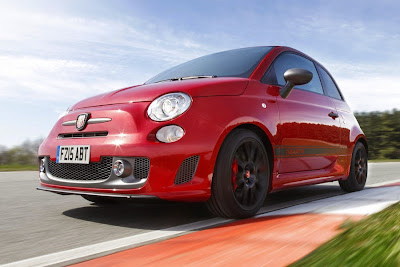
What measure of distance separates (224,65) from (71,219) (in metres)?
1.92

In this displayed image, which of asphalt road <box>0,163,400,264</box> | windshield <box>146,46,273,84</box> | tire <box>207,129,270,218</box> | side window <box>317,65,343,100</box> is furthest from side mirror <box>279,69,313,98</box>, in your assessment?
side window <box>317,65,343,100</box>

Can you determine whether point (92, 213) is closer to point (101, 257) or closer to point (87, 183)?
point (87, 183)

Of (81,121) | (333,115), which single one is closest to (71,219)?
(81,121)

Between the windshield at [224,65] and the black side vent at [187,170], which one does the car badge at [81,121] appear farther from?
the windshield at [224,65]

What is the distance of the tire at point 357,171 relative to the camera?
5.32 meters

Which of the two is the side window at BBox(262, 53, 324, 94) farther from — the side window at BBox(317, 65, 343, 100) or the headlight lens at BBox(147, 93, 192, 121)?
the headlight lens at BBox(147, 93, 192, 121)

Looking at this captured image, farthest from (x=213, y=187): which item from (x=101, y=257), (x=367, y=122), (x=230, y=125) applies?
(x=367, y=122)

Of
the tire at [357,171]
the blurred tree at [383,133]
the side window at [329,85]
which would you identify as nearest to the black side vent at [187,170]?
the side window at [329,85]

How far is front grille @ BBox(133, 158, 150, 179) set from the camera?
115 inches

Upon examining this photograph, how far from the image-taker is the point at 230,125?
3.17 metres

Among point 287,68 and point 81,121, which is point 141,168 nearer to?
point 81,121

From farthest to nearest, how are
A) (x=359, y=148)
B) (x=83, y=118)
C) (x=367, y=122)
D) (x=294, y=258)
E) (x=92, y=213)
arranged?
(x=367, y=122), (x=359, y=148), (x=92, y=213), (x=83, y=118), (x=294, y=258)

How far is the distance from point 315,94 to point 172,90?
6.44ft

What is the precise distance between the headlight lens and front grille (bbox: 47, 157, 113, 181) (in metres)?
0.45
